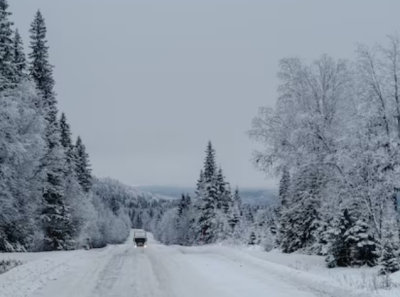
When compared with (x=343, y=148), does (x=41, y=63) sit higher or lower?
higher

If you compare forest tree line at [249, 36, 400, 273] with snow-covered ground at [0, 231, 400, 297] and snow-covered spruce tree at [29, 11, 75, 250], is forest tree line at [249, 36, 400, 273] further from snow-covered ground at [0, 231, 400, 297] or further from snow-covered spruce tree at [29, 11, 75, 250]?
snow-covered spruce tree at [29, 11, 75, 250]

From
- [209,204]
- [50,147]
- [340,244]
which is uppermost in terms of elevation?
[50,147]

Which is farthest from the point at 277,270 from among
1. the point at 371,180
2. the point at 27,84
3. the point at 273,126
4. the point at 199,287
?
the point at 27,84

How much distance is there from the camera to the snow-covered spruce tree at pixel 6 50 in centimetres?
2506

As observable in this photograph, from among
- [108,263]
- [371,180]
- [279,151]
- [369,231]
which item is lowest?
[108,263]

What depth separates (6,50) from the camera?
1043 inches

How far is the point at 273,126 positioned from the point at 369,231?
860 centimetres

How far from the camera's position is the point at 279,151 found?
25.7 metres

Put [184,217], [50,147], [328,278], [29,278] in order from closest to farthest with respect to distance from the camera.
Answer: [328,278], [29,278], [50,147], [184,217]

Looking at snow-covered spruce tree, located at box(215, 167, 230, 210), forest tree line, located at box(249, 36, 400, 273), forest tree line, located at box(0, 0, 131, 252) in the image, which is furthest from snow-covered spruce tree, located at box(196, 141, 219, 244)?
forest tree line, located at box(249, 36, 400, 273)

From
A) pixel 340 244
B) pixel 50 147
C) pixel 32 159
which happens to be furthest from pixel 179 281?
pixel 50 147

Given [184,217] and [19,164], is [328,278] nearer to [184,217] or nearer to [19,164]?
[19,164]

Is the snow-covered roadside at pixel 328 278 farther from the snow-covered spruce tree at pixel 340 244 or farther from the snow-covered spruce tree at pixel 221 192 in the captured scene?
the snow-covered spruce tree at pixel 221 192

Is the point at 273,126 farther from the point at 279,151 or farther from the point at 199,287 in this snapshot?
the point at 199,287
